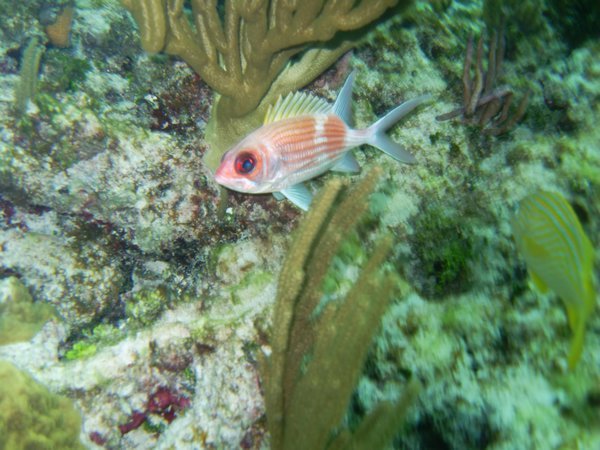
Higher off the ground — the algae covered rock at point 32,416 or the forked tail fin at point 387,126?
the forked tail fin at point 387,126

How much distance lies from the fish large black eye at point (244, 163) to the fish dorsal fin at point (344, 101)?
2.35 ft

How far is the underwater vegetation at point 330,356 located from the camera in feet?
5.95

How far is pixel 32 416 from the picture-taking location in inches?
86.7

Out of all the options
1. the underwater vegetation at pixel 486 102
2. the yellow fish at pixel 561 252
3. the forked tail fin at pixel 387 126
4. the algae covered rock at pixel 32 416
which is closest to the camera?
the yellow fish at pixel 561 252

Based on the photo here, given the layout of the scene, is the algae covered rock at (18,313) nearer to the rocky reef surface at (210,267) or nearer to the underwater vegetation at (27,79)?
the rocky reef surface at (210,267)

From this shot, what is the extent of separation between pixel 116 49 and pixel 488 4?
15.2 feet

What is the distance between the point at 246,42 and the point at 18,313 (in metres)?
2.61

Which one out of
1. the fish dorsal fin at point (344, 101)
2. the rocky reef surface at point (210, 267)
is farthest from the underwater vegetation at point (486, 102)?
the fish dorsal fin at point (344, 101)

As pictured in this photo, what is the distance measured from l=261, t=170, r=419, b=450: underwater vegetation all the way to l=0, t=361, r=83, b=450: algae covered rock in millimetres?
1329

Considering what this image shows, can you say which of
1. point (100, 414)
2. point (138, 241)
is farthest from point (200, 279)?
point (100, 414)

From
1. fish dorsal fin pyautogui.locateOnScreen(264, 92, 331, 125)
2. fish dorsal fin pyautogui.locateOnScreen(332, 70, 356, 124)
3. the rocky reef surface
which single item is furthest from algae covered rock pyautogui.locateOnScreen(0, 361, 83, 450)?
fish dorsal fin pyautogui.locateOnScreen(332, 70, 356, 124)

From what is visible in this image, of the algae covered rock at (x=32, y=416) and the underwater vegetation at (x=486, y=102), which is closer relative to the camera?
the algae covered rock at (x=32, y=416)

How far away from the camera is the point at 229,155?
224 cm

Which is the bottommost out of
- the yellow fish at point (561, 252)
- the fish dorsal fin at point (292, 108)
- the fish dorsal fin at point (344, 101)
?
the fish dorsal fin at point (292, 108)
